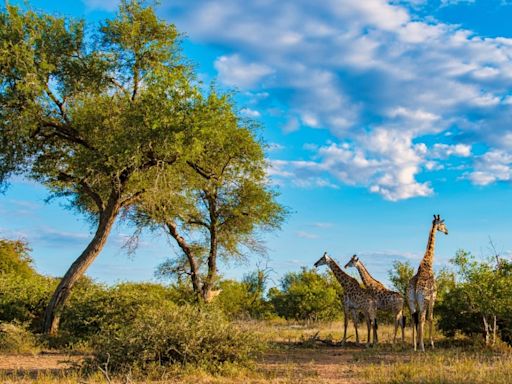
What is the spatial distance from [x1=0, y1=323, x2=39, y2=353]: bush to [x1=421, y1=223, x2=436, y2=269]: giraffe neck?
39.5ft

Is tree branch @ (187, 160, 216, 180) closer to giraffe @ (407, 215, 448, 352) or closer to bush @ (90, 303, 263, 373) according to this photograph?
giraffe @ (407, 215, 448, 352)

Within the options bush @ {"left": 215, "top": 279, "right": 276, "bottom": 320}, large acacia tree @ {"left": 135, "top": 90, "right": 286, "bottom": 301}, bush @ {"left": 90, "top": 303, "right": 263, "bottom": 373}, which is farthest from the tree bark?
bush @ {"left": 215, "top": 279, "right": 276, "bottom": 320}

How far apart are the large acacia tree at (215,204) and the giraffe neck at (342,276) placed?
217 inches

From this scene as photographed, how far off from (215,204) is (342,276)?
7.63 metres

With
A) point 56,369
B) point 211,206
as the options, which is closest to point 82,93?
point 211,206

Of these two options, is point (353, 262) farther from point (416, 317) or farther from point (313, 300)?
point (313, 300)

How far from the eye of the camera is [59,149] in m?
21.1

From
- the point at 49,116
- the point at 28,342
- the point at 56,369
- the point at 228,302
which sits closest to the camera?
the point at 56,369

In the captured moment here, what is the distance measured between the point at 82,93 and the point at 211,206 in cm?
745

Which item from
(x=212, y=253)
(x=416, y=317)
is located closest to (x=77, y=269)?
(x=212, y=253)

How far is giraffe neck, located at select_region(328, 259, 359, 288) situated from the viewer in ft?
59.6

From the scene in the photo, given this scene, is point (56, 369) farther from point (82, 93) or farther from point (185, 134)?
point (82, 93)

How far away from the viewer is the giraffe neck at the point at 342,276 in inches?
715

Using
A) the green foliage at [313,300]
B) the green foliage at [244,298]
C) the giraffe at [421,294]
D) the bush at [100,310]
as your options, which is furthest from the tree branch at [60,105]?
the green foliage at [313,300]
